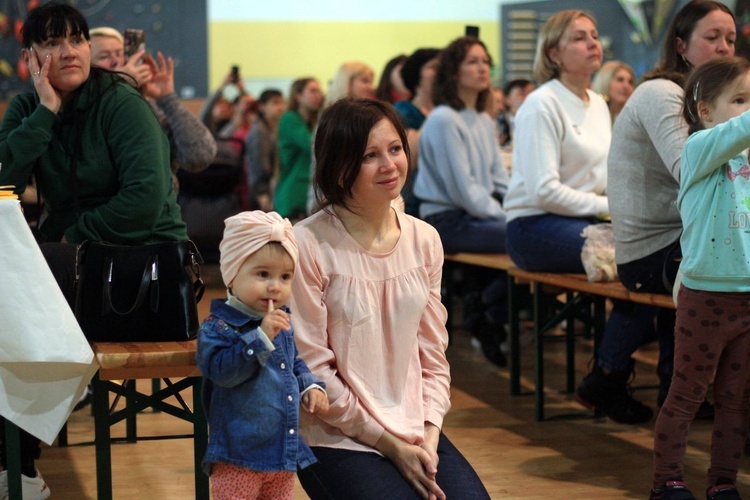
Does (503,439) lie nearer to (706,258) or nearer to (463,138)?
(706,258)

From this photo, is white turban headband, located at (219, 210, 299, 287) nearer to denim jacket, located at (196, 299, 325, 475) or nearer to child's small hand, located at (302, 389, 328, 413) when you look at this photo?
denim jacket, located at (196, 299, 325, 475)

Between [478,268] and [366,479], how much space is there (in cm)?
340

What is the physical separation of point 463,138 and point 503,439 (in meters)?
1.70

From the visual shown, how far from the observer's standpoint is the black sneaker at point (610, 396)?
3934 mm

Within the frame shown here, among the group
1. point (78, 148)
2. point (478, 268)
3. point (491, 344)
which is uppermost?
point (78, 148)

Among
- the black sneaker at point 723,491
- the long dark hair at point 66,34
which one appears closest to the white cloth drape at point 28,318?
the long dark hair at point 66,34

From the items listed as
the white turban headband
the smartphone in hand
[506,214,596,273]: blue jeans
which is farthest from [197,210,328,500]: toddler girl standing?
the smartphone in hand

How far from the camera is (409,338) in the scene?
2.41m

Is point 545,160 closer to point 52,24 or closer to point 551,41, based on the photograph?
point 551,41

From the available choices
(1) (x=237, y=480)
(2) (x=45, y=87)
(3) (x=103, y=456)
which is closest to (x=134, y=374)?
(3) (x=103, y=456)

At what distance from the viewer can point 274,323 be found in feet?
6.90

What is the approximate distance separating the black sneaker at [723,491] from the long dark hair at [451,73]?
2630mm

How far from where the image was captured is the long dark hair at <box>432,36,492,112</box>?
16.9 ft

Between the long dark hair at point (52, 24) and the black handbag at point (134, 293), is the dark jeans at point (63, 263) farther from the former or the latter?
the long dark hair at point (52, 24)
